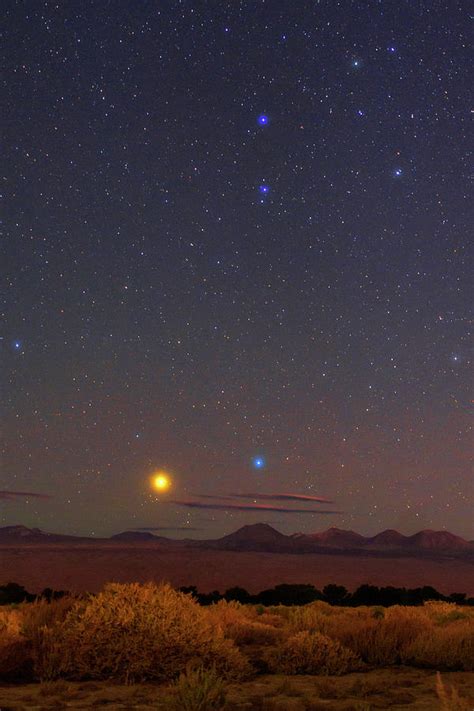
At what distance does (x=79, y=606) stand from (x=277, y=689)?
393 cm

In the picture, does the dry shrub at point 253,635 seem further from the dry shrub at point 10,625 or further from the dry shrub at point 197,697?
the dry shrub at point 197,697

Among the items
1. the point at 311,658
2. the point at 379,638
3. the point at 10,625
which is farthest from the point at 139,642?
the point at 379,638

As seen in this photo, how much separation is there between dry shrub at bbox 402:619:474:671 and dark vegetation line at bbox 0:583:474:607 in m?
27.7

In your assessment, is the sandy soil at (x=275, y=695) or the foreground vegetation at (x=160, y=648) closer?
the sandy soil at (x=275, y=695)

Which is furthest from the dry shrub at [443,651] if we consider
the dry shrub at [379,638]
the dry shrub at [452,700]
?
the dry shrub at [452,700]

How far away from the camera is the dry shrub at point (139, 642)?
1203cm

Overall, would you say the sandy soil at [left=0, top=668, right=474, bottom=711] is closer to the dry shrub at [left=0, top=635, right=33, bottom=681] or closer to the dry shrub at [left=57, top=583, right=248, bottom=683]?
the dry shrub at [left=57, top=583, right=248, bottom=683]

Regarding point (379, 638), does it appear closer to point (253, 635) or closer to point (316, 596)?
point (253, 635)

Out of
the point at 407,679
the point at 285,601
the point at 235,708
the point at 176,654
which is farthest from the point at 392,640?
the point at 285,601

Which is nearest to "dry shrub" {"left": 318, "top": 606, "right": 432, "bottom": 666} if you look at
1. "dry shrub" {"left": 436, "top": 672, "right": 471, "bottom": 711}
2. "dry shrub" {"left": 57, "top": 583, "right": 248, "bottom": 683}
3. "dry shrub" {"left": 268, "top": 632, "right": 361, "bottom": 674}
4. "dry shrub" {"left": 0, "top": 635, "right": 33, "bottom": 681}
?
"dry shrub" {"left": 268, "top": 632, "right": 361, "bottom": 674}

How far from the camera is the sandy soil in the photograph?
10000 mm

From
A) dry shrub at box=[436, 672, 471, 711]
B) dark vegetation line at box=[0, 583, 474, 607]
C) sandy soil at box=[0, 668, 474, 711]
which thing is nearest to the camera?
dry shrub at box=[436, 672, 471, 711]

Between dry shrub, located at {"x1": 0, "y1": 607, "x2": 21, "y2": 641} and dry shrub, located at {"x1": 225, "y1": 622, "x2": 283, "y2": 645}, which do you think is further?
dry shrub, located at {"x1": 225, "y1": 622, "x2": 283, "y2": 645}

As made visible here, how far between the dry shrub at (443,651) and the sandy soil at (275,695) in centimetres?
143
